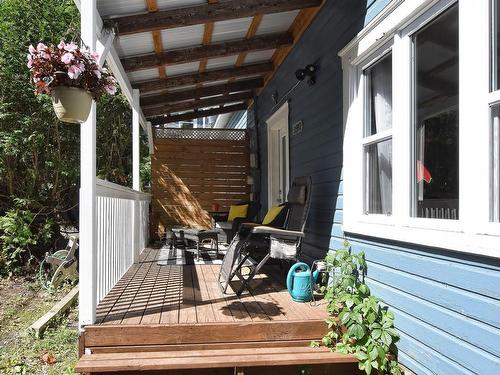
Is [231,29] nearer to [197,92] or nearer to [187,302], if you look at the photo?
[197,92]

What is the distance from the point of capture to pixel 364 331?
2396 mm

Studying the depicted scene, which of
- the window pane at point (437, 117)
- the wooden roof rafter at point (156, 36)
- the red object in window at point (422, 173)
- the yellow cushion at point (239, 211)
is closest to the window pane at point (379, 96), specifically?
the window pane at point (437, 117)

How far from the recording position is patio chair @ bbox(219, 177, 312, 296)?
3188 millimetres

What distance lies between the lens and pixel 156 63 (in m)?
4.72

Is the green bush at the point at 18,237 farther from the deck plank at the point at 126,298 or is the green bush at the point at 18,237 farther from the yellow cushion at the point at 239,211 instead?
the yellow cushion at the point at 239,211

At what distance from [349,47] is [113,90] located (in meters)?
1.82

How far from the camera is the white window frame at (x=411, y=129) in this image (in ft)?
6.00

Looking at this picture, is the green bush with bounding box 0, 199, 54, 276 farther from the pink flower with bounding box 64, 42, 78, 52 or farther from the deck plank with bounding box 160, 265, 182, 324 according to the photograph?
the pink flower with bounding box 64, 42, 78, 52

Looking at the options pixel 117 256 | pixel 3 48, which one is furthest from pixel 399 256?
pixel 3 48

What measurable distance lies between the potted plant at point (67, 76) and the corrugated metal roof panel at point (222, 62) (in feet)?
11.0

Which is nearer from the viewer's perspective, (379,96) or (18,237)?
(379,96)

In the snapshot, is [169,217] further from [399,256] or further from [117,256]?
[399,256]

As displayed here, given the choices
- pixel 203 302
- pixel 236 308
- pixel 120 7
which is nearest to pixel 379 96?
pixel 236 308

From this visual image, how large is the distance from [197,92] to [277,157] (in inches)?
68.8
